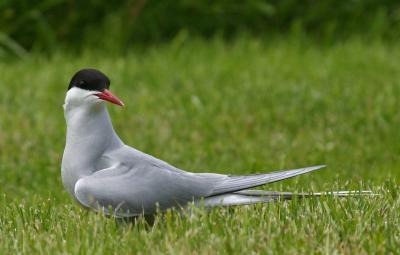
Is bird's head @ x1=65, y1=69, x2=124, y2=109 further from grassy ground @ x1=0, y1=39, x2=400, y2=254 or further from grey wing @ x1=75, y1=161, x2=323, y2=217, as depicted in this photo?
grassy ground @ x1=0, y1=39, x2=400, y2=254

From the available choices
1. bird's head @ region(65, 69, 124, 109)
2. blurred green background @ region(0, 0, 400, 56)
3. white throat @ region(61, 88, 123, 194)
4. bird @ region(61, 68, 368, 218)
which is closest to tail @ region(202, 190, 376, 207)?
bird @ region(61, 68, 368, 218)

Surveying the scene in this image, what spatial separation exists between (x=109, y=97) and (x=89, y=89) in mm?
132

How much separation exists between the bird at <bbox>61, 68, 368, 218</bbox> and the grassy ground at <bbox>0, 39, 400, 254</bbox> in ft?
0.25

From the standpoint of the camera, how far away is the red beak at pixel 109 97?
446cm

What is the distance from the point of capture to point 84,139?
454cm

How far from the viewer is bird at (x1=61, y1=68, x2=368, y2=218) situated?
14.4 feet

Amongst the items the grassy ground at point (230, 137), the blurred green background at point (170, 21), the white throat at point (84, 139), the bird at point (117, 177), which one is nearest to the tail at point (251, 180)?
the bird at point (117, 177)

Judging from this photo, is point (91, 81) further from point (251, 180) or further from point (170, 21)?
point (170, 21)

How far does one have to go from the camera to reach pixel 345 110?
8.27m

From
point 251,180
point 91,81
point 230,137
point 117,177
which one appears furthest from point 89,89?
point 230,137

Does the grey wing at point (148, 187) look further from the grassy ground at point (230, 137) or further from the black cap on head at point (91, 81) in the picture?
the black cap on head at point (91, 81)

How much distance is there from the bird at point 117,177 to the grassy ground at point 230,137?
8cm

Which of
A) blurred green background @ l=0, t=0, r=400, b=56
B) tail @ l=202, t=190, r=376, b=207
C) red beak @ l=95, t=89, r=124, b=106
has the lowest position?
tail @ l=202, t=190, r=376, b=207

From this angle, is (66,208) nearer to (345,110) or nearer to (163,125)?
(163,125)
